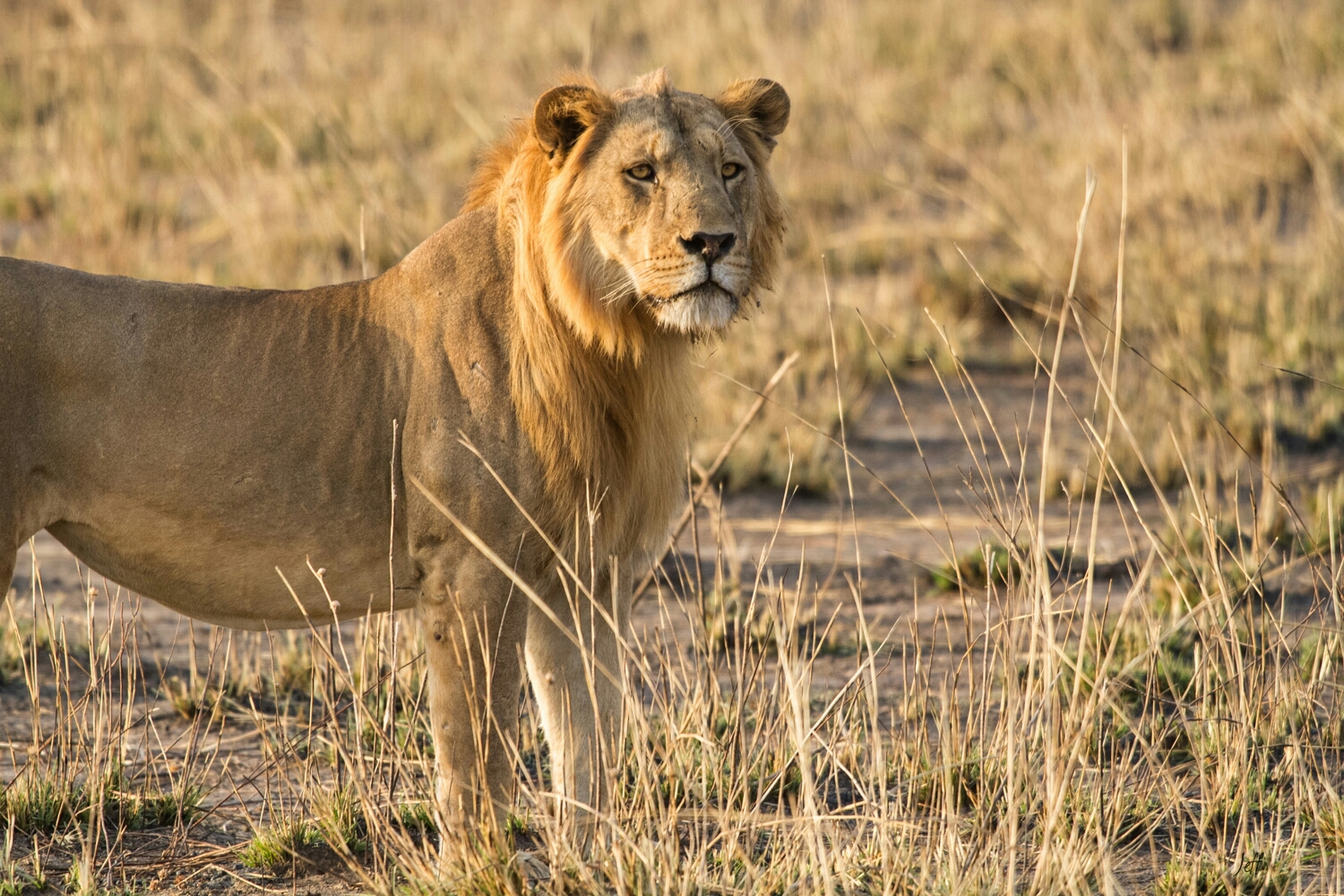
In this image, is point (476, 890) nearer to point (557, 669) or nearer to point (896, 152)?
point (557, 669)

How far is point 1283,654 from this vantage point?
5426 mm

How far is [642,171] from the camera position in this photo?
3756mm

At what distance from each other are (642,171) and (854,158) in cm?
956

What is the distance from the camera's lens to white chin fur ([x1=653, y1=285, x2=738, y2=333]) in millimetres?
3641

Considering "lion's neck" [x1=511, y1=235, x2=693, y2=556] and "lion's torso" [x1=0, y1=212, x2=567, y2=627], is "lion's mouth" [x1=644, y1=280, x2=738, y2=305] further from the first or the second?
"lion's torso" [x1=0, y1=212, x2=567, y2=627]

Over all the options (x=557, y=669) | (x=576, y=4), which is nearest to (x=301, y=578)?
(x=557, y=669)

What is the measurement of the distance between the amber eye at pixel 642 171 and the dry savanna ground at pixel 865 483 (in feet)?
2.11

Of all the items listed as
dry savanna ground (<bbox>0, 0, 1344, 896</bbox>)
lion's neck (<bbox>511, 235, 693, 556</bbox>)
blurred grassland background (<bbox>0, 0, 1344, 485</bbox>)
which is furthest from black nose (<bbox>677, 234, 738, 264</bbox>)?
blurred grassland background (<bbox>0, 0, 1344, 485</bbox>)

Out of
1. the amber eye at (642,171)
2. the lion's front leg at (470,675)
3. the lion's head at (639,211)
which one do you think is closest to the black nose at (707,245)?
the lion's head at (639,211)

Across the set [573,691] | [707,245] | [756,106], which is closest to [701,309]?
[707,245]

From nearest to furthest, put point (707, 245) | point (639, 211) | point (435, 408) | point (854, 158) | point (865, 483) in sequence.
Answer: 1. point (707, 245)
2. point (639, 211)
3. point (435, 408)
4. point (865, 483)
5. point (854, 158)

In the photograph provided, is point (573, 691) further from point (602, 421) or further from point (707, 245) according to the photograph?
point (707, 245)

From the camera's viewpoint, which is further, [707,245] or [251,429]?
[251,429]

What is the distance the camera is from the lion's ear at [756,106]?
4035 mm
